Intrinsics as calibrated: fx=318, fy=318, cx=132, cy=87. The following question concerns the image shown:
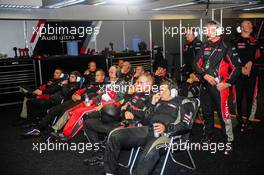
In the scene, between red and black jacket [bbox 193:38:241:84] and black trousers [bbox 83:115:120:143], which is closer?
black trousers [bbox 83:115:120:143]

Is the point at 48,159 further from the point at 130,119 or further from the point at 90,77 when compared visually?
the point at 90,77

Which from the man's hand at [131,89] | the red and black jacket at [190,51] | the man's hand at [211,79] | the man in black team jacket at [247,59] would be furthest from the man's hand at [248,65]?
the man's hand at [131,89]

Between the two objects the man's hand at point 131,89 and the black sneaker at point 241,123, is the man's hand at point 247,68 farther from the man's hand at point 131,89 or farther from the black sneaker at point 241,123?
the man's hand at point 131,89

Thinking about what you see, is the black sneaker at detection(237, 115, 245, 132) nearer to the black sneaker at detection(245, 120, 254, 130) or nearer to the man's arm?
the black sneaker at detection(245, 120, 254, 130)

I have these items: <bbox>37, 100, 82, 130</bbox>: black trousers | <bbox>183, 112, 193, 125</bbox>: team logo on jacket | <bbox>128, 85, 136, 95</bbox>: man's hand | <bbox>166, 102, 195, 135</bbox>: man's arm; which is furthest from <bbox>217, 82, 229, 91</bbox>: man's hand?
<bbox>37, 100, 82, 130</bbox>: black trousers

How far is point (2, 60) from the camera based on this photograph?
739 cm

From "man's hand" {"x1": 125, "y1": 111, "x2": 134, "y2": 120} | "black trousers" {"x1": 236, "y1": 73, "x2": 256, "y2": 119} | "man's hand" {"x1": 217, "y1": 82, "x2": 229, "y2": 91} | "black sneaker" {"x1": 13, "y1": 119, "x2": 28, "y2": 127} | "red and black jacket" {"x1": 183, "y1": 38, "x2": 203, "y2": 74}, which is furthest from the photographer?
"red and black jacket" {"x1": 183, "y1": 38, "x2": 203, "y2": 74}

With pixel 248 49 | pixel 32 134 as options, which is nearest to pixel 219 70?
pixel 248 49

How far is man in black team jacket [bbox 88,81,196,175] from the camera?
3.12 metres

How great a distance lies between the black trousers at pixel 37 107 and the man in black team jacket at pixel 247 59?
3115mm

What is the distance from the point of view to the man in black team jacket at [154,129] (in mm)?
3123

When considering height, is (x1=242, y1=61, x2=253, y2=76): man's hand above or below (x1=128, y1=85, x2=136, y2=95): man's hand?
above

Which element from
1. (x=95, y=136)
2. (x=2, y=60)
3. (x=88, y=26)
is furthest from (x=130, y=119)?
(x=88, y=26)

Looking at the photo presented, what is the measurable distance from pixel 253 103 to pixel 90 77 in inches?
112
